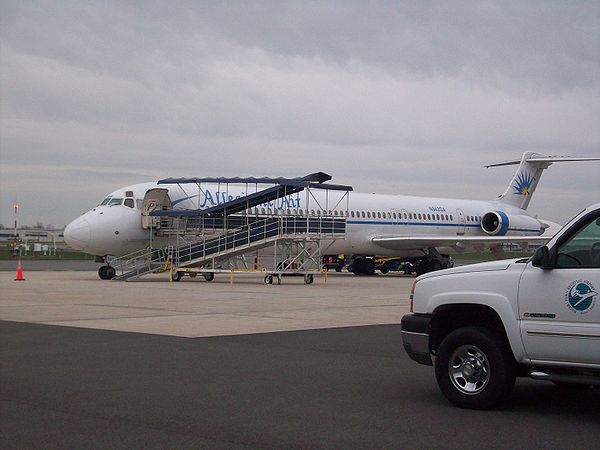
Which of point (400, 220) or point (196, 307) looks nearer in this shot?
point (196, 307)

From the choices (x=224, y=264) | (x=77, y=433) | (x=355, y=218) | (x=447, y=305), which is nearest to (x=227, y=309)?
(x=447, y=305)

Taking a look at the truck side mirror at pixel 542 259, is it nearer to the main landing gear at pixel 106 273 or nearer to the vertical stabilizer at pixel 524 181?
the main landing gear at pixel 106 273

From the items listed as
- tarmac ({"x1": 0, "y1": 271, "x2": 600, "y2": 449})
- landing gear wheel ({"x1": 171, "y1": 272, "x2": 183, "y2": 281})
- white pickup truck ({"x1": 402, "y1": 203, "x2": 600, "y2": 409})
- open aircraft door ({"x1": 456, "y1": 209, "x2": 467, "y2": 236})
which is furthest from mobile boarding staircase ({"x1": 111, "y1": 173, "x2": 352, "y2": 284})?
white pickup truck ({"x1": 402, "y1": 203, "x2": 600, "y2": 409})

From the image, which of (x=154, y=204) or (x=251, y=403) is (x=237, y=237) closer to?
(x=154, y=204)

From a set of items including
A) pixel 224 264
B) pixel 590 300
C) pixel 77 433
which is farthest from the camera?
pixel 224 264

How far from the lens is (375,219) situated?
41344 mm

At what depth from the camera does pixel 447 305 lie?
830 centimetres

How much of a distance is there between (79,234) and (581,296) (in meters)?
26.5

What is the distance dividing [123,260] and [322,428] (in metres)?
28.0

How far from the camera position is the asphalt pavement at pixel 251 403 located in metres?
6.59

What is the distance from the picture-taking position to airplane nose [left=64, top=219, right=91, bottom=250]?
31750 mm

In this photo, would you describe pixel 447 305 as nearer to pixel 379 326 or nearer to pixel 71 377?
pixel 71 377

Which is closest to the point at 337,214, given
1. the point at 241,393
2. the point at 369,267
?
the point at 369,267

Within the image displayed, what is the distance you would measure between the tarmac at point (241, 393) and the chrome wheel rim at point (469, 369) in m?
0.25
